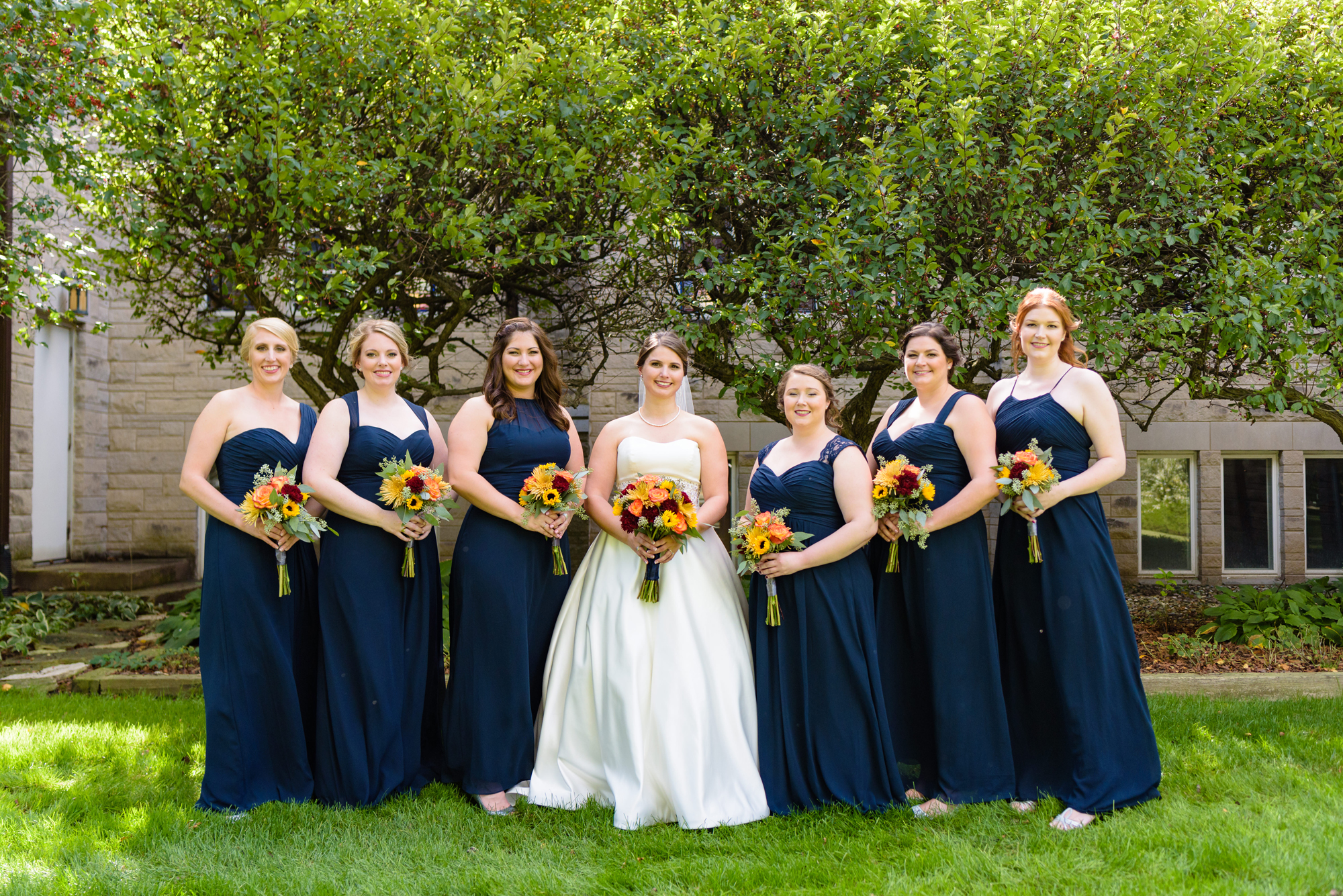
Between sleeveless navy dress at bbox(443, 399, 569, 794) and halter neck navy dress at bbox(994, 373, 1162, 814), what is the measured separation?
2.39 meters

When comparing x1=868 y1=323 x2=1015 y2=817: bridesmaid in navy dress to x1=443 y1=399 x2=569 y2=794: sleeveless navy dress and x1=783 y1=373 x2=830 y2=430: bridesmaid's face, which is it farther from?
x1=443 y1=399 x2=569 y2=794: sleeveless navy dress

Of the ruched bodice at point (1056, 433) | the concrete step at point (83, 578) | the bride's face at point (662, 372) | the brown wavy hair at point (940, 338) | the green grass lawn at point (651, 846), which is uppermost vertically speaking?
the brown wavy hair at point (940, 338)

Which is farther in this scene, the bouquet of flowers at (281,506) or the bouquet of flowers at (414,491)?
the bouquet of flowers at (414,491)

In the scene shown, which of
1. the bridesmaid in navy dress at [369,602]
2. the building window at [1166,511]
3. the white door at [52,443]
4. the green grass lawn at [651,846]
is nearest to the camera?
the green grass lawn at [651,846]

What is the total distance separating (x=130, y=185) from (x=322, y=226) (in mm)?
1538

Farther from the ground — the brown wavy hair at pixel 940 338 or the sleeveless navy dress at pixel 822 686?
the brown wavy hair at pixel 940 338

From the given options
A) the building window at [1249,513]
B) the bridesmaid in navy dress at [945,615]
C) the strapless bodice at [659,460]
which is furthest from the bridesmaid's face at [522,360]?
the building window at [1249,513]

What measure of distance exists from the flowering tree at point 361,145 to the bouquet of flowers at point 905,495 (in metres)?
3.27

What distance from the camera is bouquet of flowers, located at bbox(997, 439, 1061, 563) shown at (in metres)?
3.99

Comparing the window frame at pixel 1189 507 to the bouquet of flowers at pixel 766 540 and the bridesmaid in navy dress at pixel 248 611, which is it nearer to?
the bouquet of flowers at pixel 766 540

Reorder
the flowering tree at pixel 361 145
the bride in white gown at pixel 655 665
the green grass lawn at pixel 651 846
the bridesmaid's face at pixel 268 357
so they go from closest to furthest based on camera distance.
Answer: the green grass lawn at pixel 651 846 → the bride in white gown at pixel 655 665 → the bridesmaid's face at pixel 268 357 → the flowering tree at pixel 361 145

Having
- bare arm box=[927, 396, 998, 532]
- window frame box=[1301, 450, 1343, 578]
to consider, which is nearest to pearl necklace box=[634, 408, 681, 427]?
bare arm box=[927, 396, 998, 532]

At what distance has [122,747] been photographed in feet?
17.4

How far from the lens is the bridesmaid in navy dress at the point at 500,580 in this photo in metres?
4.42
